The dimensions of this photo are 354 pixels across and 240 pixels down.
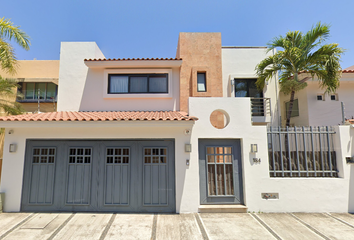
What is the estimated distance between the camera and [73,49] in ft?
45.9

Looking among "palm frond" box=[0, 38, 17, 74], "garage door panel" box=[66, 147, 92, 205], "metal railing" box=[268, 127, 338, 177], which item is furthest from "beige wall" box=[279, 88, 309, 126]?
"palm frond" box=[0, 38, 17, 74]

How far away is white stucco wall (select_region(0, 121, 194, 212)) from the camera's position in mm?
8781

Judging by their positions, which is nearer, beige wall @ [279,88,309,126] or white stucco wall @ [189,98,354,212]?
white stucco wall @ [189,98,354,212]

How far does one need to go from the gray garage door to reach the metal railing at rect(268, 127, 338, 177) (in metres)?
4.89

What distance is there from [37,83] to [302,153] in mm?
22252

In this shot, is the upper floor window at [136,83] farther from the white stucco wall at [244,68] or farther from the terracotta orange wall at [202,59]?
the white stucco wall at [244,68]

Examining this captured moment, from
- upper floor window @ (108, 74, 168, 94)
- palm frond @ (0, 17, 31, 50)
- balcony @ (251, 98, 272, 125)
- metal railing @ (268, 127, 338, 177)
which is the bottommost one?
metal railing @ (268, 127, 338, 177)

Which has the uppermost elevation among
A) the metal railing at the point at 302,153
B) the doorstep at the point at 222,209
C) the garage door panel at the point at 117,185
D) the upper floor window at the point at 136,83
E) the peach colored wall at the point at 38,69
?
the peach colored wall at the point at 38,69

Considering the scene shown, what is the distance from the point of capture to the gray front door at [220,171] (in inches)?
366

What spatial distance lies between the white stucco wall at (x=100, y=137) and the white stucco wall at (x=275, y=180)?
2.55ft

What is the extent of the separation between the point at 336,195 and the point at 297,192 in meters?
1.76

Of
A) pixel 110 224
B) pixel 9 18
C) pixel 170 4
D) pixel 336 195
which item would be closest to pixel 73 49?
pixel 9 18

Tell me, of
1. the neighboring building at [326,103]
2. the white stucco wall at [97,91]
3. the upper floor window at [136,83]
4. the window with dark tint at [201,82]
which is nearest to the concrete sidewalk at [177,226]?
the white stucco wall at [97,91]

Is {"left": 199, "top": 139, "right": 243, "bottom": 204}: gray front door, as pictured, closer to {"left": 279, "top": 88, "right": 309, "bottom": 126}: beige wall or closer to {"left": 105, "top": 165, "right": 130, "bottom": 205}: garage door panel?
{"left": 105, "top": 165, "right": 130, "bottom": 205}: garage door panel
